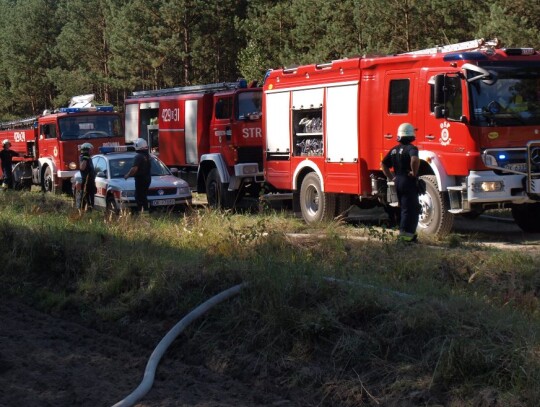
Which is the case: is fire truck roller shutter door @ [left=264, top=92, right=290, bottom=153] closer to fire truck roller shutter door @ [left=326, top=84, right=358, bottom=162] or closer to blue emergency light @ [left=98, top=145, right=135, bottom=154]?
fire truck roller shutter door @ [left=326, top=84, right=358, bottom=162]

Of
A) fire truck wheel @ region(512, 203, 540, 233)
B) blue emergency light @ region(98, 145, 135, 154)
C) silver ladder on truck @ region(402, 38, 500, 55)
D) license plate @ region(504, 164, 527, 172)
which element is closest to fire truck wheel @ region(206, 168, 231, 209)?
blue emergency light @ region(98, 145, 135, 154)

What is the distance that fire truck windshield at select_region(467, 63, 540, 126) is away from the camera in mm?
12898

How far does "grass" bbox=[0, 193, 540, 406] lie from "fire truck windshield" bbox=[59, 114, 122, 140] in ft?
46.7

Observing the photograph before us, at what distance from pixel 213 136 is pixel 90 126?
7537mm

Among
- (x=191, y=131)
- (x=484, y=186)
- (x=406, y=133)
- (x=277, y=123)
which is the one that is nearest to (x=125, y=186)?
(x=277, y=123)

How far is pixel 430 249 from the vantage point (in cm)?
1041

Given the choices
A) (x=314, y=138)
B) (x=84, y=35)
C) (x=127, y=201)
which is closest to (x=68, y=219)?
(x=127, y=201)

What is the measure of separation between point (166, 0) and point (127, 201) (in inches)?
1155

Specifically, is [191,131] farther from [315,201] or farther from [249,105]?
[315,201]

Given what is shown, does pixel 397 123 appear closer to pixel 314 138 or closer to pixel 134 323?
pixel 314 138

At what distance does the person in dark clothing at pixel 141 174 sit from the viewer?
15945mm

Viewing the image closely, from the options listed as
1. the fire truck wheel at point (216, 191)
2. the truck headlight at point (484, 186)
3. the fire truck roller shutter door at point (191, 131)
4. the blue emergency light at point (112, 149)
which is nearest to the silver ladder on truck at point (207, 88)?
the fire truck roller shutter door at point (191, 131)

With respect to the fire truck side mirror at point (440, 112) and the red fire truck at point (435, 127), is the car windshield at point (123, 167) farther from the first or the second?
the fire truck side mirror at point (440, 112)

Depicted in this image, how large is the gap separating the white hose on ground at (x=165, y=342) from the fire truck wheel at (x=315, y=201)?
799 centimetres
